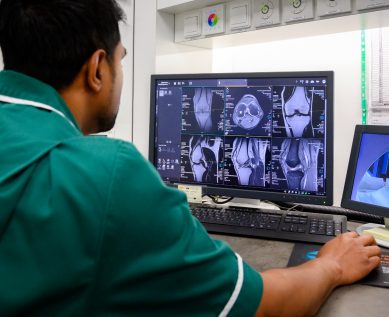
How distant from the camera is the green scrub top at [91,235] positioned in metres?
0.53

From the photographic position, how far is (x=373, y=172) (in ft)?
4.05

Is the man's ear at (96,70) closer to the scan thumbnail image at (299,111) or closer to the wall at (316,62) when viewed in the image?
the scan thumbnail image at (299,111)

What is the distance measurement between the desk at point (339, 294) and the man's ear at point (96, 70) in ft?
1.77

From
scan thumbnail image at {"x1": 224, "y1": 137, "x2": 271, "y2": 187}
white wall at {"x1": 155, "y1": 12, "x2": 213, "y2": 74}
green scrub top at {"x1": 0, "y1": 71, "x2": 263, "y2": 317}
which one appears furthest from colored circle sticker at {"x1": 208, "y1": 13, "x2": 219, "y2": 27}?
green scrub top at {"x1": 0, "y1": 71, "x2": 263, "y2": 317}

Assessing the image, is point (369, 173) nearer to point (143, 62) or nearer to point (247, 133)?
point (247, 133)

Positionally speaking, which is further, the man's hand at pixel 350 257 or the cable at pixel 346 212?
the cable at pixel 346 212

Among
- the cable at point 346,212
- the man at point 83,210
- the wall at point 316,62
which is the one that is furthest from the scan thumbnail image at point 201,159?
the man at point 83,210

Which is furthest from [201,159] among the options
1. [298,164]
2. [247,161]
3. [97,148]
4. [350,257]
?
[97,148]

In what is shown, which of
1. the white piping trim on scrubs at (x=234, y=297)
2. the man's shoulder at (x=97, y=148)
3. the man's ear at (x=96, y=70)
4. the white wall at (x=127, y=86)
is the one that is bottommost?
the white piping trim on scrubs at (x=234, y=297)

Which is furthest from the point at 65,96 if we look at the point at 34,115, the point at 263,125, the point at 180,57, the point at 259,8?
the point at 180,57

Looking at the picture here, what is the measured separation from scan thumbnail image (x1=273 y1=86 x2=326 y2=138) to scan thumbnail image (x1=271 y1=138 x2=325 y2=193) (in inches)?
1.0

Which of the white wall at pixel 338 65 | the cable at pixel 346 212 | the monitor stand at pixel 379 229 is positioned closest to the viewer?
the monitor stand at pixel 379 229

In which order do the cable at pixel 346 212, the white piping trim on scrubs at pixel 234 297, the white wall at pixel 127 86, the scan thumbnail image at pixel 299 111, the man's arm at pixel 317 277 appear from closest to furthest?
1. the white piping trim on scrubs at pixel 234 297
2. the man's arm at pixel 317 277
3. the scan thumbnail image at pixel 299 111
4. the cable at pixel 346 212
5. the white wall at pixel 127 86

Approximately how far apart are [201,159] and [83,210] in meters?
0.94
